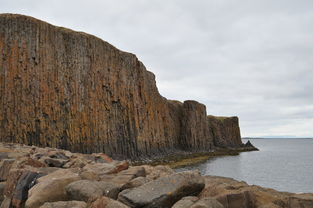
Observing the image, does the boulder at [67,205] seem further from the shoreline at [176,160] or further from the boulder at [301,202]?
the shoreline at [176,160]

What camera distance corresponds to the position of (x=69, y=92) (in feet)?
120

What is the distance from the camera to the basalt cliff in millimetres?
31275

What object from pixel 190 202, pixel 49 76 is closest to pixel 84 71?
pixel 49 76

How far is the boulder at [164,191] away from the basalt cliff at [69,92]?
28606 mm

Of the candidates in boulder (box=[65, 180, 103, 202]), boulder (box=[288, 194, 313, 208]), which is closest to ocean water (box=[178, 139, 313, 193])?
boulder (box=[288, 194, 313, 208])

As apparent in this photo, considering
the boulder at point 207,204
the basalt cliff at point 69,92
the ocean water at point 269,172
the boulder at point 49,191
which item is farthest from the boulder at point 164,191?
the basalt cliff at point 69,92

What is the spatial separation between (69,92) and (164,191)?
3365 cm

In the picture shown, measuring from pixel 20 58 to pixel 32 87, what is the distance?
3.79m

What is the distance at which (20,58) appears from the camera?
31984 millimetres

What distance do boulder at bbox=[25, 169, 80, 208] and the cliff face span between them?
102438mm

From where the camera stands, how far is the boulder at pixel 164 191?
5371mm

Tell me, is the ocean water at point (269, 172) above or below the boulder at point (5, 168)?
below

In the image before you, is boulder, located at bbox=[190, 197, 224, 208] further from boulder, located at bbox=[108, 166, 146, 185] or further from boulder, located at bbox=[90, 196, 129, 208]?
boulder, located at bbox=[108, 166, 146, 185]

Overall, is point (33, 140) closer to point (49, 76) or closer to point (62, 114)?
point (62, 114)
